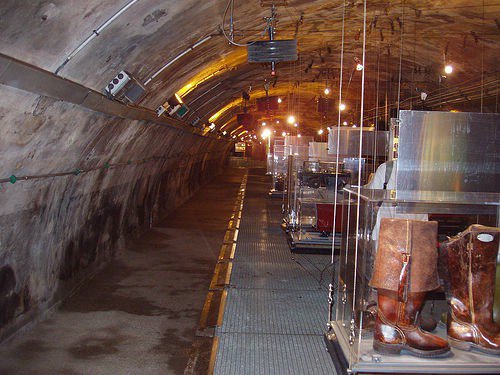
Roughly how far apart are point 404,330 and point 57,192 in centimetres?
504

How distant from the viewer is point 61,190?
23.4 ft

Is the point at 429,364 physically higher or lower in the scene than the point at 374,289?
lower

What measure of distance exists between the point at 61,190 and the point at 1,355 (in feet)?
7.20

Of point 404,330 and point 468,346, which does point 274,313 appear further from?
point 468,346

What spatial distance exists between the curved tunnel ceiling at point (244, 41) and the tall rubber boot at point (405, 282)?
8.74 ft

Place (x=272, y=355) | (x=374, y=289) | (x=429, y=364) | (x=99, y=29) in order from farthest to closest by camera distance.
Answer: (x=99, y=29)
(x=272, y=355)
(x=374, y=289)
(x=429, y=364)

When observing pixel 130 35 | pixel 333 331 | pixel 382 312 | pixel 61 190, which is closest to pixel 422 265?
pixel 382 312

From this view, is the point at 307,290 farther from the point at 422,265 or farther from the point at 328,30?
the point at 328,30

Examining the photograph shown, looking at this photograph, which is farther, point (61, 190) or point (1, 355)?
point (61, 190)

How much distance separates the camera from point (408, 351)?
11.1 ft

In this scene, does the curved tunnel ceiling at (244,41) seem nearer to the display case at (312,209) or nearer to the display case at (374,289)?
the display case at (312,209)

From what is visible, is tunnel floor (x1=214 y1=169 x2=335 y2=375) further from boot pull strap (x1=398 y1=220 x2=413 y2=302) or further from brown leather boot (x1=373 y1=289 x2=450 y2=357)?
boot pull strap (x1=398 y1=220 x2=413 y2=302)

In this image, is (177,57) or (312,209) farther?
(312,209)

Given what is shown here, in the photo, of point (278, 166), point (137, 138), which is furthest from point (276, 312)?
point (278, 166)
